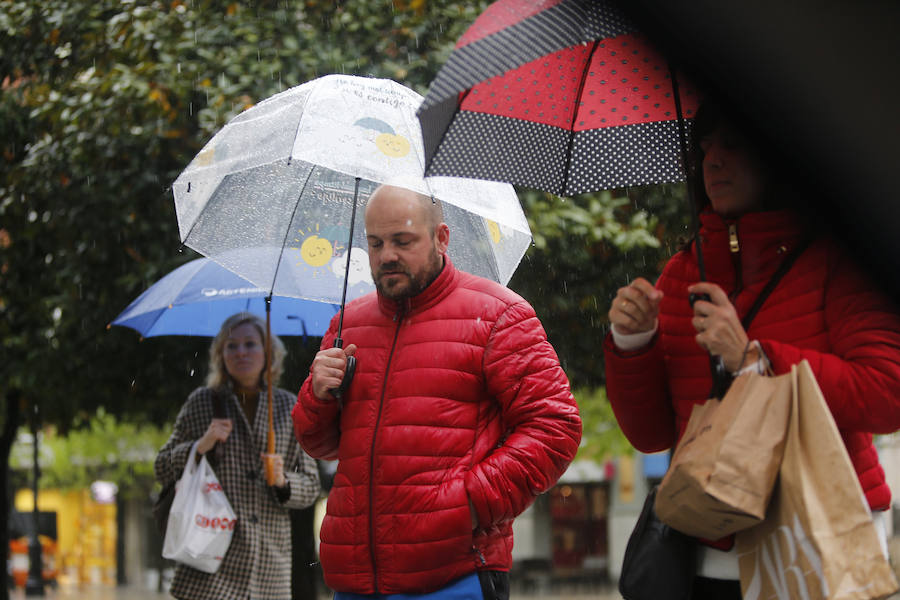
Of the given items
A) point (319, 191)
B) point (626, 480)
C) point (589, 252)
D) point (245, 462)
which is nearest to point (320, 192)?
point (319, 191)

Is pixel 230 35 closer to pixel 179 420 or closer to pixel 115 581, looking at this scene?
pixel 179 420

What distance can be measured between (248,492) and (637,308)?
3669mm

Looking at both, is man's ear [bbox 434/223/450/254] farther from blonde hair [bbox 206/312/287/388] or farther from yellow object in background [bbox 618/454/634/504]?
yellow object in background [bbox 618/454/634/504]

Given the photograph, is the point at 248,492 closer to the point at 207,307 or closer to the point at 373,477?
the point at 207,307

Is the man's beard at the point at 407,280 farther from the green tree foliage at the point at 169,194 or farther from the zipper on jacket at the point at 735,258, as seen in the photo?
the green tree foliage at the point at 169,194

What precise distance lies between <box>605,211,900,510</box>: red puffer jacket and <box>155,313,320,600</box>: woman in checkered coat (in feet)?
10.7

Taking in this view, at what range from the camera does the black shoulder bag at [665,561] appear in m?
2.73

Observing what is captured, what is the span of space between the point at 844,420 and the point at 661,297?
0.52 metres

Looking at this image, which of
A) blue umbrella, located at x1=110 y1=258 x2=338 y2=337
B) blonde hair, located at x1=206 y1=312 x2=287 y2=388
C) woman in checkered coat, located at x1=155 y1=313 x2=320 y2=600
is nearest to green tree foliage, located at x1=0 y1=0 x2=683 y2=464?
blue umbrella, located at x1=110 y1=258 x2=338 y2=337

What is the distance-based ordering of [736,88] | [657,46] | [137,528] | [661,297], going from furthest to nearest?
[137,528] → [657,46] → [661,297] → [736,88]

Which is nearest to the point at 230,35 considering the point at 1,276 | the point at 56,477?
the point at 1,276

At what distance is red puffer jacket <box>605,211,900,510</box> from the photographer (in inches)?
101

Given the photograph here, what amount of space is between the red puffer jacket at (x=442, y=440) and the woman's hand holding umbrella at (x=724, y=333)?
1187mm

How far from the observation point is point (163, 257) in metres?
8.66
